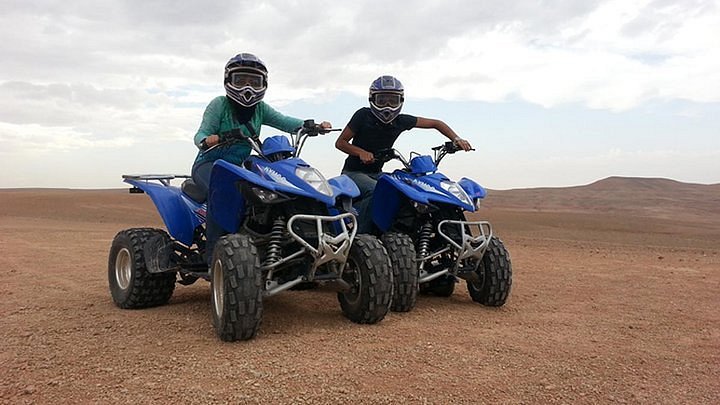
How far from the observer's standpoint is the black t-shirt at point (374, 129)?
726 centimetres

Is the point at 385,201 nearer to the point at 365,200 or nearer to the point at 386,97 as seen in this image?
the point at 365,200

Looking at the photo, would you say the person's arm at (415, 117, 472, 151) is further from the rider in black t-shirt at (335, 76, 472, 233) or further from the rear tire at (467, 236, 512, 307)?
the rear tire at (467, 236, 512, 307)

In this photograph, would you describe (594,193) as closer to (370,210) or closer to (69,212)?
(69,212)

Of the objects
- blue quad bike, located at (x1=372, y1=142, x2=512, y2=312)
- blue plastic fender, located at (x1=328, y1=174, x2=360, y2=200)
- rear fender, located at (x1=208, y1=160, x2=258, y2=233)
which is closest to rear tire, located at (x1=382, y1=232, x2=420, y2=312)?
blue quad bike, located at (x1=372, y1=142, x2=512, y2=312)

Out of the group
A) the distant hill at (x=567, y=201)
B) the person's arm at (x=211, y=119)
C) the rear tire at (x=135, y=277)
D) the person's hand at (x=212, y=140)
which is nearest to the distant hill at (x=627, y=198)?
the distant hill at (x=567, y=201)

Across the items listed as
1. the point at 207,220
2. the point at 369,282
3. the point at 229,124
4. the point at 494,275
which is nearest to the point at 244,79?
the point at 229,124

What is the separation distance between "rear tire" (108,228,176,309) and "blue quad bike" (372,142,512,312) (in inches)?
93.2

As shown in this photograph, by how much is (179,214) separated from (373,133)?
253 cm

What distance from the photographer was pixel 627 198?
54.0m

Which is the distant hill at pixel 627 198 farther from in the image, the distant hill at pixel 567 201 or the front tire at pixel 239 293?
the front tire at pixel 239 293

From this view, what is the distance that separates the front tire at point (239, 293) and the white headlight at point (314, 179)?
0.80 meters

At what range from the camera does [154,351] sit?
4.27 meters

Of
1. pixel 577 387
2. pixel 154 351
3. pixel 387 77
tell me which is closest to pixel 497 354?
pixel 577 387

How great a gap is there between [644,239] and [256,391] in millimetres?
18768
